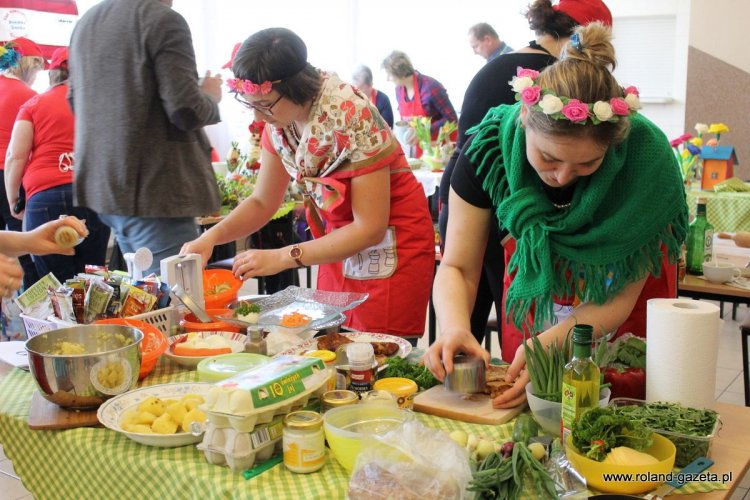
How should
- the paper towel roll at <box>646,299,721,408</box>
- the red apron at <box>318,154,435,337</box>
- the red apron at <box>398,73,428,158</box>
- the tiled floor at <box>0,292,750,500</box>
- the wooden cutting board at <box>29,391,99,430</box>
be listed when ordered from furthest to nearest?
1. the red apron at <box>398,73,428,158</box>
2. the tiled floor at <box>0,292,750,500</box>
3. the red apron at <box>318,154,435,337</box>
4. the wooden cutting board at <box>29,391,99,430</box>
5. the paper towel roll at <box>646,299,721,408</box>

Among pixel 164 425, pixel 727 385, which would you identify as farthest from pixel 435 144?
pixel 164 425

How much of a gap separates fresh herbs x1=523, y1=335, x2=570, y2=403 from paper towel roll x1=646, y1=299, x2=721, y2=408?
0.54ft

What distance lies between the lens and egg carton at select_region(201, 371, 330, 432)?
1203 millimetres

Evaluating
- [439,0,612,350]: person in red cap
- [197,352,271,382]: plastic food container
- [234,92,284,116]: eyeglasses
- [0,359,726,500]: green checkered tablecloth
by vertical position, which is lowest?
[0,359,726,500]: green checkered tablecloth

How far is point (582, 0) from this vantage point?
2.24 m

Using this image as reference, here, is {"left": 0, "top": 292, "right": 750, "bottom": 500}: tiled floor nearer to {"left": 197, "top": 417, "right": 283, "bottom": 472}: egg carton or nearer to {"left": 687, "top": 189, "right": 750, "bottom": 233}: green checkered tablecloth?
{"left": 687, "top": 189, "right": 750, "bottom": 233}: green checkered tablecloth

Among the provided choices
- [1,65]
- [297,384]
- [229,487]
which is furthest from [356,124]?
[1,65]

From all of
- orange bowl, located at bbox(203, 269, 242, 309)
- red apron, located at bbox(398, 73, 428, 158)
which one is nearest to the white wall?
red apron, located at bbox(398, 73, 428, 158)

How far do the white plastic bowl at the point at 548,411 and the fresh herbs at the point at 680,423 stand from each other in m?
0.04

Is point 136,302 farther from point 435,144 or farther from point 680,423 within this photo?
point 435,144

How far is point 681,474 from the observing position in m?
1.18

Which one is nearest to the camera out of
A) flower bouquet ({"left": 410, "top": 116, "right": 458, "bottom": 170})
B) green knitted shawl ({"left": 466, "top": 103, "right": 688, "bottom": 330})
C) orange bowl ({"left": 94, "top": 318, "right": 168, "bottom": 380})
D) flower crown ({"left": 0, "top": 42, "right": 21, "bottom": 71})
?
green knitted shawl ({"left": 466, "top": 103, "right": 688, "bottom": 330})

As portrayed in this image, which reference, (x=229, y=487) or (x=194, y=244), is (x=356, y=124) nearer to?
(x=194, y=244)

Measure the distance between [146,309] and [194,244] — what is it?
30cm
